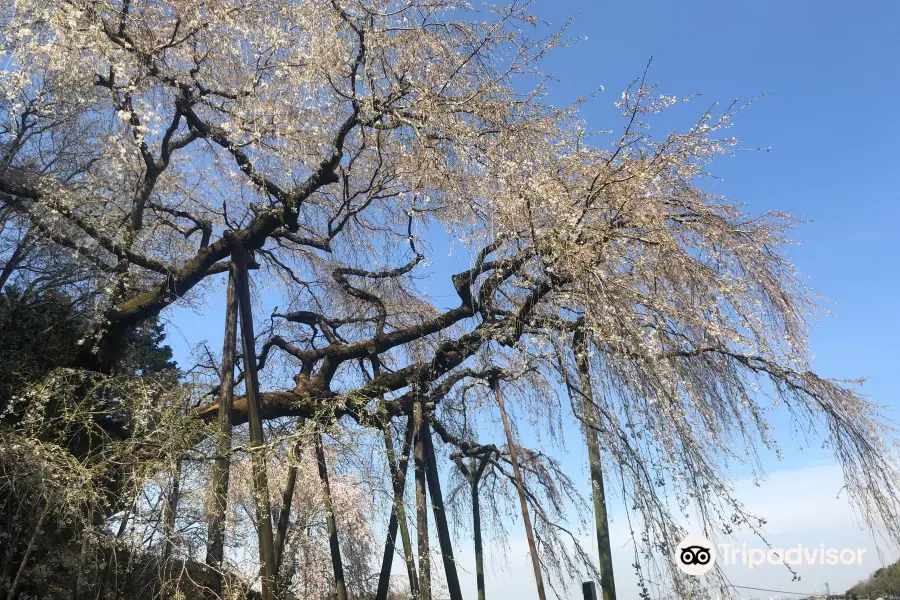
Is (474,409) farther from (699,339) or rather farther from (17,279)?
(17,279)

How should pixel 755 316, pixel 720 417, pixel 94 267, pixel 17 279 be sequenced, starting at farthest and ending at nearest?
pixel 17 279
pixel 94 267
pixel 720 417
pixel 755 316

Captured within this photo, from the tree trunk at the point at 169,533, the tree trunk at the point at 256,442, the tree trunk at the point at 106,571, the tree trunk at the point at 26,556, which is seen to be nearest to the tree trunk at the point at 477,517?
the tree trunk at the point at 256,442

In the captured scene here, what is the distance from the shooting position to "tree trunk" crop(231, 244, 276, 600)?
16.5ft

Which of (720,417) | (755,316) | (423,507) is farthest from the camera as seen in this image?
(423,507)

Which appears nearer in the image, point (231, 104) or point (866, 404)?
point (866, 404)

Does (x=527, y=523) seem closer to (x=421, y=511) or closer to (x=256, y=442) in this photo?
(x=421, y=511)

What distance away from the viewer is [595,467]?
5.20 metres

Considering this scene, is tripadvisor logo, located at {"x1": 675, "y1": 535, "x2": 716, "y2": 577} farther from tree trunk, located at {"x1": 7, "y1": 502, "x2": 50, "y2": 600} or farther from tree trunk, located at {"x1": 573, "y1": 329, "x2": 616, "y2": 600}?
tree trunk, located at {"x1": 7, "y1": 502, "x2": 50, "y2": 600}

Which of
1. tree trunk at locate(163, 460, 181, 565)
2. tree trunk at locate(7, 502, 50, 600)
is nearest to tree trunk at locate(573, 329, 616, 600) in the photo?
tree trunk at locate(163, 460, 181, 565)

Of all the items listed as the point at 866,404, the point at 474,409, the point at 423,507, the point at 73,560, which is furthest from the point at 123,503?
the point at 866,404

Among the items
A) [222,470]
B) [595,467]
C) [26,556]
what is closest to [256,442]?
[222,470]

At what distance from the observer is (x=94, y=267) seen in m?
6.51

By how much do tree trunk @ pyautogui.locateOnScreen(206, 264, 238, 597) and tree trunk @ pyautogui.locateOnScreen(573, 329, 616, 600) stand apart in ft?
8.91

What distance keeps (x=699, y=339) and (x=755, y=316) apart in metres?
0.42
